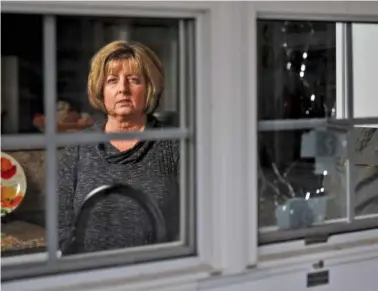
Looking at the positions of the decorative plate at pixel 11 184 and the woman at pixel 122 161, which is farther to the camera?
the woman at pixel 122 161

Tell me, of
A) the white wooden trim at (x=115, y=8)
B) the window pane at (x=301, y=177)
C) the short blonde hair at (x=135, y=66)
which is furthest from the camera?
the window pane at (x=301, y=177)

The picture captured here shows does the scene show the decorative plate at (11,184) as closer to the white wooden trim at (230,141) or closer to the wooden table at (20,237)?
the wooden table at (20,237)

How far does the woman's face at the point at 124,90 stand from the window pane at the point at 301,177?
1.15 feet

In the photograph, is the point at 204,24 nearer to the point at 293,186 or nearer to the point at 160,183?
the point at 160,183

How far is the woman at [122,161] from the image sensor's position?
1820 millimetres

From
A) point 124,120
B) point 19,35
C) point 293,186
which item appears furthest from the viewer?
point 293,186

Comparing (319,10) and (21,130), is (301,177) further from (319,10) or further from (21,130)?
(21,130)

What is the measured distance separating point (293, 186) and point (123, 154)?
21.7 inches

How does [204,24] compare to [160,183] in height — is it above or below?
above

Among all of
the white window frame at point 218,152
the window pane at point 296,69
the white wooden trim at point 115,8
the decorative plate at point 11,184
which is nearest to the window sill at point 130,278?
the white window frame at point 218,152

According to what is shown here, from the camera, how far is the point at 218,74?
6.13ft

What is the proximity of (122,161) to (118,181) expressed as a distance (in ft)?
0.17

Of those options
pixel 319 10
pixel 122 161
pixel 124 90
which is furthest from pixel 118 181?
pixel 319 10

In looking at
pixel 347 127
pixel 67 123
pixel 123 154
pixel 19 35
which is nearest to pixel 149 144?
pixel 123 154
